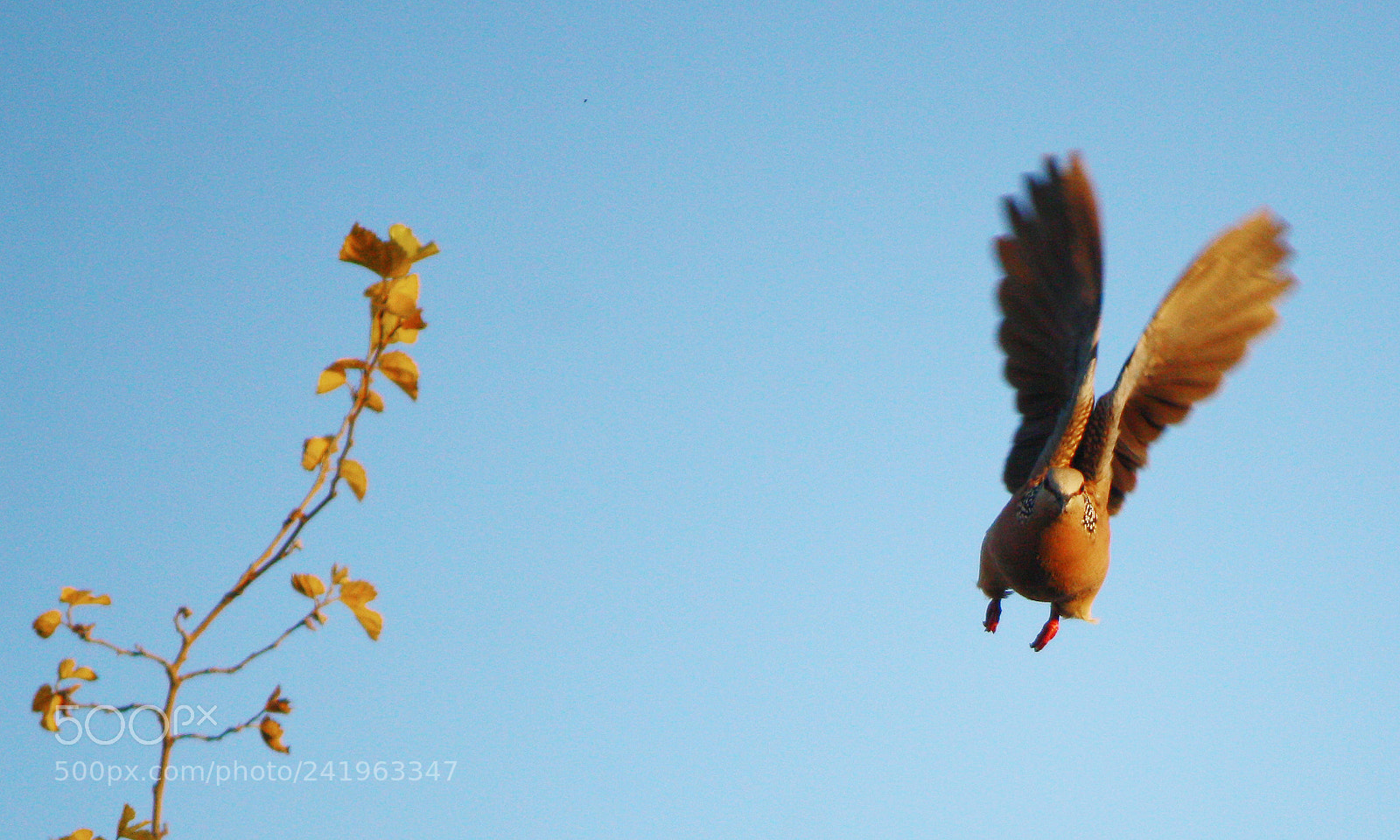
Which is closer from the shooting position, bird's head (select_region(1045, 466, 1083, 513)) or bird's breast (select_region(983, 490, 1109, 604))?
bird's head (select_region(1045, 466, 1083, 513))

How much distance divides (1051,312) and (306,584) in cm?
599

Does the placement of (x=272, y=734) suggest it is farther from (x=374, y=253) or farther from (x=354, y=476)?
(x=374, y=253)

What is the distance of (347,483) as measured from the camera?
2.05 metres

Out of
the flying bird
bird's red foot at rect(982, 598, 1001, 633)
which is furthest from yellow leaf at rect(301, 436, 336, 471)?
bird's red foot at rect(982, 598, 1001, 633)

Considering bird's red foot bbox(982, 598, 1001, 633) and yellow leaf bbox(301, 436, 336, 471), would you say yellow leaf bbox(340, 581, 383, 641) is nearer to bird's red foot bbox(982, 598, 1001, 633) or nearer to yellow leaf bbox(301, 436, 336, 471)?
yellow leaf bbox(301, 436, 336, 471)

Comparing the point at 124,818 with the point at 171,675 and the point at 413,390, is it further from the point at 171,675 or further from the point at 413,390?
the point at 413,390

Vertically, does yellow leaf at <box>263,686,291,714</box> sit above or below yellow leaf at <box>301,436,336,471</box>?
below

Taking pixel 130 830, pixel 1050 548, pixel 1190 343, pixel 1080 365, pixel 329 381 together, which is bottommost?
pixel 130 830

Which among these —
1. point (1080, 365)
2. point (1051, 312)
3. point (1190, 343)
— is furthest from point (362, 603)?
point (1190, 343)

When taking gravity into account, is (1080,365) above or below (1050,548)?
above

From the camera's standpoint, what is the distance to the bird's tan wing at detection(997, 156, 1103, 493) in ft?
21.4

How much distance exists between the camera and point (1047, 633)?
766 centimetres

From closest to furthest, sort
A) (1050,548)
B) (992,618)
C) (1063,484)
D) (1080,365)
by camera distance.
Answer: (1063,484)
(1050,548)
(1080,365)
(992,618)

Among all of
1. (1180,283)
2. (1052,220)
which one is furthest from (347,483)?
(1180,283)
